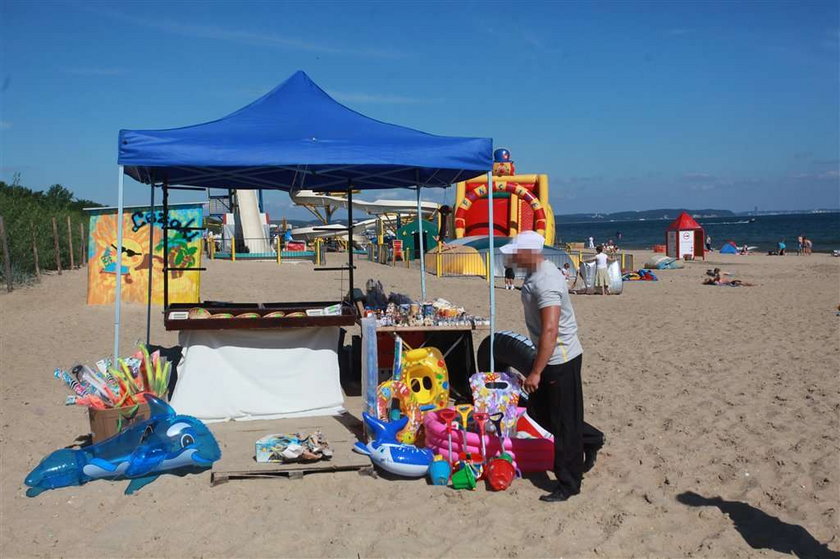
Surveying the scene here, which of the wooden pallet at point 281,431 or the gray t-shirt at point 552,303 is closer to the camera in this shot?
the gray t-shirt at point 552,303

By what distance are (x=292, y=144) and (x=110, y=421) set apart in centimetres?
248

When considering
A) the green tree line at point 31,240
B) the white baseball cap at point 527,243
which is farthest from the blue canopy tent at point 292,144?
the green tree line at point 31,240

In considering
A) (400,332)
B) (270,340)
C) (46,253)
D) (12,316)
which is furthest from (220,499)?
(46,253)

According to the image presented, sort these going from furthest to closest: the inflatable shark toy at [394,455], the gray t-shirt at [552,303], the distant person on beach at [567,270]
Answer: the distant person on beach at [567,270]
the inflatable shark toy at [394,455]
the gray t-shirt at [552,303]

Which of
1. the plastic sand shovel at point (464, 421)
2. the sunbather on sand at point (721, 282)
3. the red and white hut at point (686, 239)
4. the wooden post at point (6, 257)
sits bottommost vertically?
the plastic sand shovel at point (464, 421)

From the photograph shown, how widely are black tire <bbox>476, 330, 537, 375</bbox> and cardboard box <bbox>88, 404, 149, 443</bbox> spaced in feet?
9.56

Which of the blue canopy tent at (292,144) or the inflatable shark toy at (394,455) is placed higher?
the blue canopy tent at (292,144)

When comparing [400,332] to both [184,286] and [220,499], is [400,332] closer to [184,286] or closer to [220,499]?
[220,499]

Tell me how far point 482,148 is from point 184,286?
776 cm

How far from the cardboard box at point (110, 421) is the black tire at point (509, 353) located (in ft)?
9.56

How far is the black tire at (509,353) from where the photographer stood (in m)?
5.70

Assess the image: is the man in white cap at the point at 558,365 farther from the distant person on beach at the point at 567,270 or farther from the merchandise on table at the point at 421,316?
the distant person on beach at the point at 567,270

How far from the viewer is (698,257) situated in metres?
33.5

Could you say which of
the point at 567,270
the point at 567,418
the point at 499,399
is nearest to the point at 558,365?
the point at 567,418
